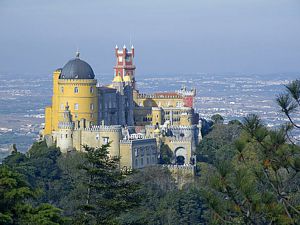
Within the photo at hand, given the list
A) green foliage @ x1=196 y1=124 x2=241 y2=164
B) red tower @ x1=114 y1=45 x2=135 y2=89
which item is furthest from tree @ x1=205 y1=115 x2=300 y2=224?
red tower @ x1=114 y1=45 x2=135 y2=89

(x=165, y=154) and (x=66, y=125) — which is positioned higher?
(x=66, y=125)

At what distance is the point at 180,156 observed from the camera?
224 ft

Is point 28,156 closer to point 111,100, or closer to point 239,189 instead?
point 111,100

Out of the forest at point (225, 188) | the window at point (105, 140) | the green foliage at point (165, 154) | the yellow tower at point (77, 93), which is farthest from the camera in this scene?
the green foliage at point (165, 154)

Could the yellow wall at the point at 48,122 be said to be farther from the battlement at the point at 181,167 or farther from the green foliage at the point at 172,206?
the green foliage at the point at 172,206

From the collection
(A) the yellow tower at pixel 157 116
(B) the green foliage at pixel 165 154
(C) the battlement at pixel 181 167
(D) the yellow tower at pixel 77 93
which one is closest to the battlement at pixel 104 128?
(D) the yellow tower at pixel 77 93

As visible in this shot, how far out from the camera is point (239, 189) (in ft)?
78.6

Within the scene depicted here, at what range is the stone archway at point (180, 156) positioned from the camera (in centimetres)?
6781

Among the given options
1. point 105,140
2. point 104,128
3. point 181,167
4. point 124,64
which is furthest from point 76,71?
point 124,64

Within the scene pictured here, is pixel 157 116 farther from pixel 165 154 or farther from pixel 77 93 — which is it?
pixel 77 93

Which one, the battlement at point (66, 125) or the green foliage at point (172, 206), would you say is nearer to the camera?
the green foliage at point (172, 206)

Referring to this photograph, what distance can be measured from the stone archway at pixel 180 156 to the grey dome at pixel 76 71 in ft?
20.9

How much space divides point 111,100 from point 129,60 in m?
11.2

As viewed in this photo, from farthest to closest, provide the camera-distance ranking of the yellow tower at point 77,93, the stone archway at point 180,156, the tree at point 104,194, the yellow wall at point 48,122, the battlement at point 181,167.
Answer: the yellow wall at point 48,122 → the stone archway at point 180,156 → the yellow tower at point 77,93 → the battlement at point 181,167 → the tree at point 104,194
